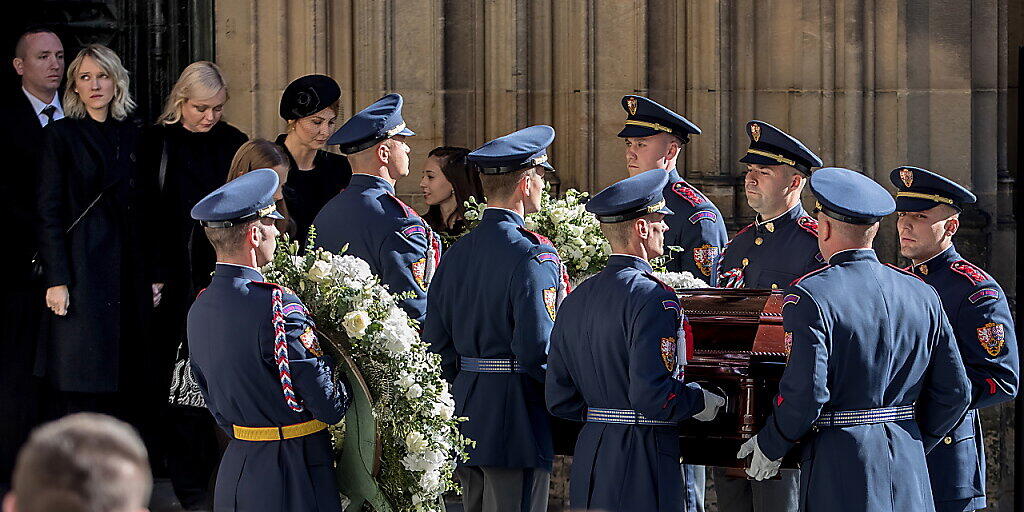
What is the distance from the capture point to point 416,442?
502cm

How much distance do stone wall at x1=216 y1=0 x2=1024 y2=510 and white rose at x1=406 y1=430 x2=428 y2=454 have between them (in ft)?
11.8

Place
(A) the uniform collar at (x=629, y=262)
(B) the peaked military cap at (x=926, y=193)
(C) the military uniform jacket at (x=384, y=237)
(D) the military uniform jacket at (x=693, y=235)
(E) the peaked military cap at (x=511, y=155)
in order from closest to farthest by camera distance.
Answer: (A) the uniform collar at (x=629, y=262), (E) the peaked military cap at (x=511, y=155), (B) the peaked military cap at (x=926, y=193), (C) the military uniform jacket at (x=384, y=237), (D) the military uniform jacket at (x=693, y=235)

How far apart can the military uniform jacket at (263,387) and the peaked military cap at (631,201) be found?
105cm

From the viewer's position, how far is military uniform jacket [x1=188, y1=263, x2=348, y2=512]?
4730mm

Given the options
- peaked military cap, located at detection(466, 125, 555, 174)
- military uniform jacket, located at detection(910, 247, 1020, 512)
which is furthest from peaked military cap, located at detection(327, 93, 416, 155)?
military uniform jacket, located at detection(910, 247, 1020, 512)

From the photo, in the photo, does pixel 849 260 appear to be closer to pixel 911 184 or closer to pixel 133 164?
pixel 911 184

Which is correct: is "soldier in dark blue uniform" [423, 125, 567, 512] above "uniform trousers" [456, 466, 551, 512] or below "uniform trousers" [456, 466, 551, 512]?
above

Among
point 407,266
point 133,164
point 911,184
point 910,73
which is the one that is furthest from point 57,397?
point 910,73

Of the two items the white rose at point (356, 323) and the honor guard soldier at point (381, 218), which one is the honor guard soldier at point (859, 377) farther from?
the honor guard soldier at point (381, 218)

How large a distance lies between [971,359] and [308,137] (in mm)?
3239

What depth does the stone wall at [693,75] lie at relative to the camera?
819cm

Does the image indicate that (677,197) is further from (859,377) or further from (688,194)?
(859,377)

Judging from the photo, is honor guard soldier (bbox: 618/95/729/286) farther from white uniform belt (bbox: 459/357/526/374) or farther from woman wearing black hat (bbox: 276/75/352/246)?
woman wearing black hat (bbox: 276/75/352/246)

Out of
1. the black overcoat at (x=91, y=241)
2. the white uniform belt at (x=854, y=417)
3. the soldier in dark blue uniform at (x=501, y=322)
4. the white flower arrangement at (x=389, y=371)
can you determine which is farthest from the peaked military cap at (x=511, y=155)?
the black overcoat at (x=91, y=241)
